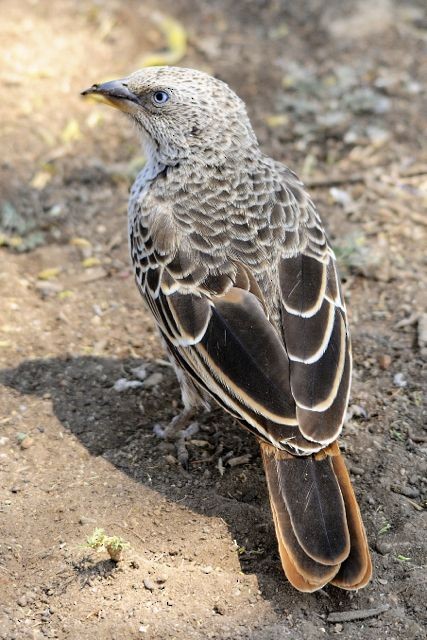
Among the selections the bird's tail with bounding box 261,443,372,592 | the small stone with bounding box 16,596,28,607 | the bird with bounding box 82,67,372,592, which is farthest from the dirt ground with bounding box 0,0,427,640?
the bird with bounding box 82,67,372,592

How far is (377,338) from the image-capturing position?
629 cm

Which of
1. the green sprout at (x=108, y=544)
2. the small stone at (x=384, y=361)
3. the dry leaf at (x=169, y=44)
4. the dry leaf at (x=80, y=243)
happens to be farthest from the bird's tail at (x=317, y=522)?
the dry leaf at (x=169, y=44)

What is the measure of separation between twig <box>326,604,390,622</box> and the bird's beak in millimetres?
3474

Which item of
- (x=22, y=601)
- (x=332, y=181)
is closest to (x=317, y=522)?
(x=22, y=601)

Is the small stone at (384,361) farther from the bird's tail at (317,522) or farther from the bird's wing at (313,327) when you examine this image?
the bird's tail at (317,522)

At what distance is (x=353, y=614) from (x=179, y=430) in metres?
1.72

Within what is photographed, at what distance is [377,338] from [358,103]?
3.25 metres

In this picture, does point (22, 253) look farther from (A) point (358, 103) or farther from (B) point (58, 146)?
(A) point (358, 103)

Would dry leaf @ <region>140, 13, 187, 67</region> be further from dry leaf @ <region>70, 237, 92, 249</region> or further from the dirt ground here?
dry leaf @ <region>70, 237, 92, 249</region>

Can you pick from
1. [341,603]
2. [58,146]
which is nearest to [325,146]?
[58,146]

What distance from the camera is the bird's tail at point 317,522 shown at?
4273mm

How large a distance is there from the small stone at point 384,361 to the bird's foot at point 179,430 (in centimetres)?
130

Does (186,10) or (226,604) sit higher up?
(186,10)

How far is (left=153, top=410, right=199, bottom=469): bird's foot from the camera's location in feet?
18.4
